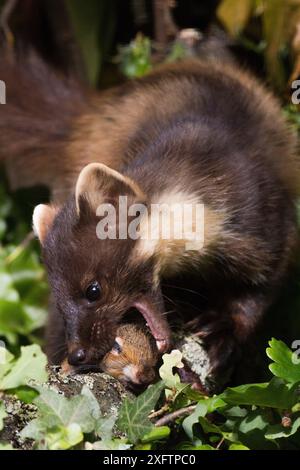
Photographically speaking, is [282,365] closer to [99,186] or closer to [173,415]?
[173,415]

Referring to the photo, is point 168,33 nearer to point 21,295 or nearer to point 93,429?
point 21,295

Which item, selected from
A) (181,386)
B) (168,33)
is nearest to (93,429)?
(181,386)

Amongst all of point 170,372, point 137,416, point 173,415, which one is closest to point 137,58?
point 170,372

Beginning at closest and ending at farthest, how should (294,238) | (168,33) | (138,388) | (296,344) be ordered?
(138,388)
(296,344)
(294,238)
(168,33)

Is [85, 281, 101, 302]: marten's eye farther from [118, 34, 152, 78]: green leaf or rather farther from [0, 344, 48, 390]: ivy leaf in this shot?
[118, 34, 152, 78]: green leaf

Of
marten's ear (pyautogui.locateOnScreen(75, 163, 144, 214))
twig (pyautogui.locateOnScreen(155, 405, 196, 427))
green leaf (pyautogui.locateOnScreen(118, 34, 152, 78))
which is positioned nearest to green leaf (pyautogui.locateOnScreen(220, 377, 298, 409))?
twig (pyautogui.locateOnScreen(155, 405, 196, 427))

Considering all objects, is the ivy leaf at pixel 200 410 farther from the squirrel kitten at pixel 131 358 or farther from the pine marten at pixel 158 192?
the pine marten at pixel 158 192
